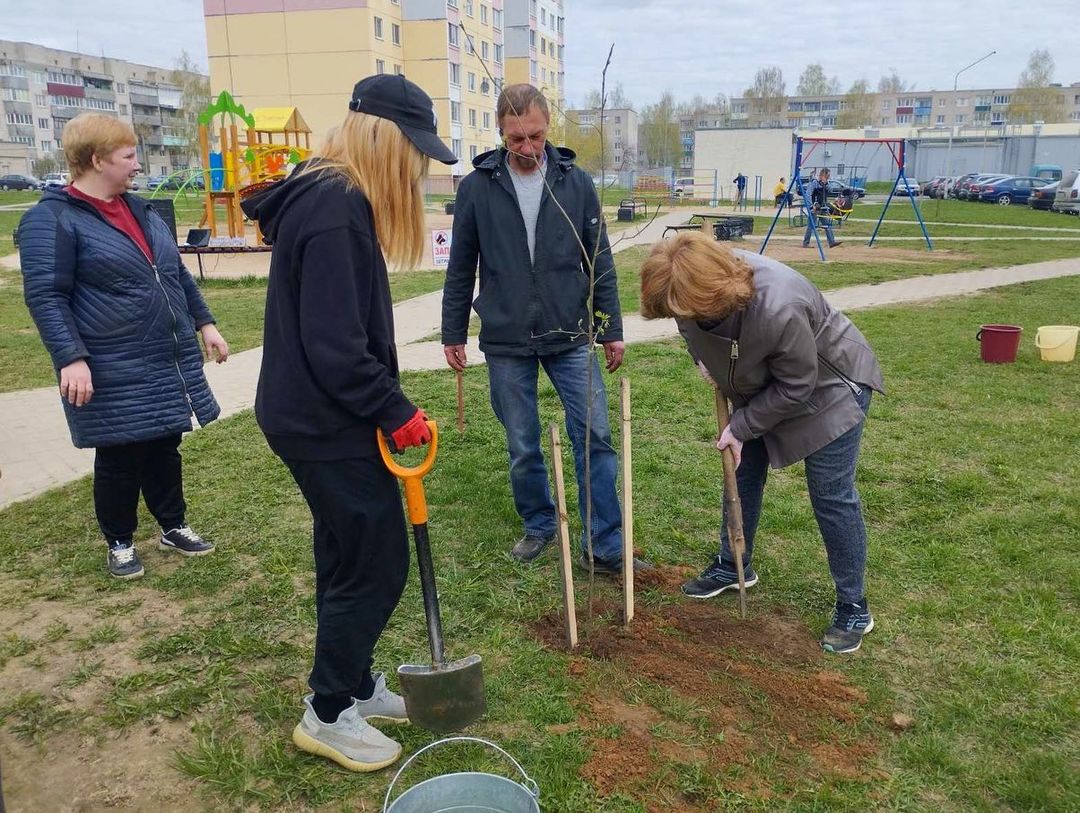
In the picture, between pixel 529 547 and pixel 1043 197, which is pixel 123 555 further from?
pixel 1043 197

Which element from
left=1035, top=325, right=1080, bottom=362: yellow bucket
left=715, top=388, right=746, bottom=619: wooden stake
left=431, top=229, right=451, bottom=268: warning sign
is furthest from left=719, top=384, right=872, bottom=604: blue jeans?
left=1035, top=325, right=1080, bottom=362: yellow bucket

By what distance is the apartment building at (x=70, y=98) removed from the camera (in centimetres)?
8306

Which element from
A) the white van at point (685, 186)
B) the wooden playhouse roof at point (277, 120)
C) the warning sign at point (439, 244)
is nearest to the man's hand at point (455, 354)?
the warning sign at point (439, 244)

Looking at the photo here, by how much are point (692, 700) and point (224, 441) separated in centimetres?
370

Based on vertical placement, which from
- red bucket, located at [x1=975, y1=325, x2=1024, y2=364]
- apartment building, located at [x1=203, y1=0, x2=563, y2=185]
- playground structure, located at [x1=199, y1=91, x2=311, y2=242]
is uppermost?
apartment building, located at [x1=203, y1=0, x2=563, y2=185]

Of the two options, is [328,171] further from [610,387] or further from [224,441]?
[610,387]

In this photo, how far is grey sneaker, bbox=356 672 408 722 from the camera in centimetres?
257

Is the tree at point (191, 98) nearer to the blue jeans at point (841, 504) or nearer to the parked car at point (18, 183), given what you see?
the parked car at point (18, 183)

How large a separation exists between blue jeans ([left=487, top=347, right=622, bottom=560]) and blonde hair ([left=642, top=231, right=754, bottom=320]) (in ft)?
2.79

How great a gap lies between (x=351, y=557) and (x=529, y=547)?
158 centimetres

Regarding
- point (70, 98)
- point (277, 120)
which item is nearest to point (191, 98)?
point (70, 98)

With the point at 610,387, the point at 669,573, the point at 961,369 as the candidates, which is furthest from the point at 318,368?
the point at 961,369

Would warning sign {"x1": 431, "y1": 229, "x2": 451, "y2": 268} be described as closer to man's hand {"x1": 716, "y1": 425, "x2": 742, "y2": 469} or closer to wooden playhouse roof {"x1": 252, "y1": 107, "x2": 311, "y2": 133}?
man's hand {"x1": 716, "y1": 425, "x2": 742, "y2": 469}

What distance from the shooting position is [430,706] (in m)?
2.38
